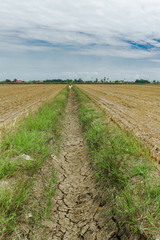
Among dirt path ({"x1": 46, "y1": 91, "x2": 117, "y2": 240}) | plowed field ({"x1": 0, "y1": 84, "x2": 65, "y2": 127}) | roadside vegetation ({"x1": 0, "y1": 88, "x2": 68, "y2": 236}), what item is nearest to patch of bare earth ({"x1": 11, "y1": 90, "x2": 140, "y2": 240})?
dirt path ({"x1": 46, "y1": 91, "x2": 117, "y2": 240})

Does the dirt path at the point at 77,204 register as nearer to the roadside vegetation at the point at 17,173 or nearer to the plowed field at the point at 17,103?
the roadside vegetation at the point at 17,173

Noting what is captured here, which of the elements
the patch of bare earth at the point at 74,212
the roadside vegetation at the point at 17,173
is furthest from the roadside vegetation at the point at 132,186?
the roadside vegetation at the point at 17,173

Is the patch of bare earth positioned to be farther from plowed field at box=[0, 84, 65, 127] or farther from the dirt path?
plowed field at box=[0, 84, 65, 127]

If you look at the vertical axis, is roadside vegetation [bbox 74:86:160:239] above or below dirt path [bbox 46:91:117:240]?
above

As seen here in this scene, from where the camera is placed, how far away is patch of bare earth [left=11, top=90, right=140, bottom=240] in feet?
6.83

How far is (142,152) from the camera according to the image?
3402mm

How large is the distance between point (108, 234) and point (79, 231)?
1.42 ft

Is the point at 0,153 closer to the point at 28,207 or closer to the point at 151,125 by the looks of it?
the point at 28,207

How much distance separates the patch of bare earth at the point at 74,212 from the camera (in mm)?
2082

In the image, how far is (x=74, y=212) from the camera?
8.57 ft

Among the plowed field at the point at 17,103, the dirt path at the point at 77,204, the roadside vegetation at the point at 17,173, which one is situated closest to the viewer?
the roadside vegetation at the point at 17,173

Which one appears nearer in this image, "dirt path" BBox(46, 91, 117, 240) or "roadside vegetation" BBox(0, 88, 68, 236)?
"roadside vegetation" BBox(0, 88, 68, 236)

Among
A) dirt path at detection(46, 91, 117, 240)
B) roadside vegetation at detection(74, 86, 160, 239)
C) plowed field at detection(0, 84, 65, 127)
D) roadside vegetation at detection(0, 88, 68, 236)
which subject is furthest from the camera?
plowed field at detection(0, 84, 65, 127)

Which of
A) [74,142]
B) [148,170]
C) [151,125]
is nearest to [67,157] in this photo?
[74,142]
